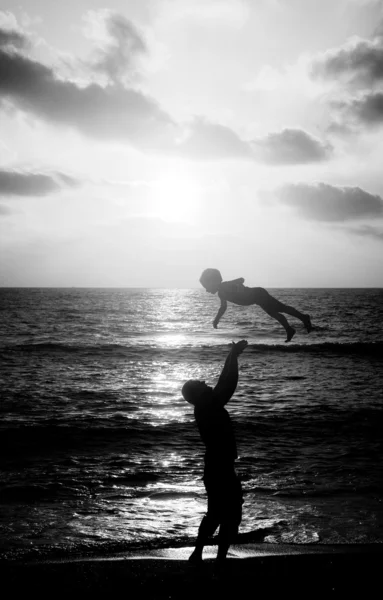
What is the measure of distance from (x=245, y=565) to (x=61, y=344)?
38.6 m

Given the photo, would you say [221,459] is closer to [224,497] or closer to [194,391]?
[224,497]

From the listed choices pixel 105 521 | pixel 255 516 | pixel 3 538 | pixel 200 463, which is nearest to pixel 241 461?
pixel 200 463

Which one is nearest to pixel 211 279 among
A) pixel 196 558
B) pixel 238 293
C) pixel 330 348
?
pixel 238 293

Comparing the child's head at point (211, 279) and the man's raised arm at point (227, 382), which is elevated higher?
the child's head at point (211, 279)

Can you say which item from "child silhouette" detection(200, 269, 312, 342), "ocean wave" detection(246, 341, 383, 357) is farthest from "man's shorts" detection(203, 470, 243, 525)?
"ocean wave" detection(246, 341, 383, 357)

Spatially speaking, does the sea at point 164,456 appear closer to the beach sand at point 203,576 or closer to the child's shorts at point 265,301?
the beach sand at point 203,576

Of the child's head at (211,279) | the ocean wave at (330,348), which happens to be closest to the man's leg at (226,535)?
the child's head at (211,279)

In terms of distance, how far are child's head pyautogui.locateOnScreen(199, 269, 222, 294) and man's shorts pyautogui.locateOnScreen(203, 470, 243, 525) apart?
88.4 inches

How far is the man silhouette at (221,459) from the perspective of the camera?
5836mm

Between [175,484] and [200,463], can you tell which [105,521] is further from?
[200,463]

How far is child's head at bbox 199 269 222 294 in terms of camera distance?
18.4 ft

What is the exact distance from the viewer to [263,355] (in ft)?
123

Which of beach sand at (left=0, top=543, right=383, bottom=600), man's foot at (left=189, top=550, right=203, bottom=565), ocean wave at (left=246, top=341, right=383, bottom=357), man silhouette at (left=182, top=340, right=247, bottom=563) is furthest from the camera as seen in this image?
ocean wave at (left=246, top=341, right=383, bottom=357)

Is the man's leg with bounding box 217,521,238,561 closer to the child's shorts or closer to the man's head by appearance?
the man's head
